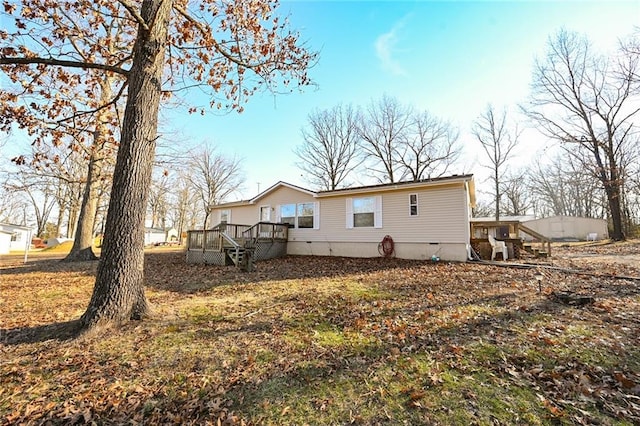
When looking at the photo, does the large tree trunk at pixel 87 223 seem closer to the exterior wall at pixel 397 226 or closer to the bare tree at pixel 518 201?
the exterior wall at pixel 397 226

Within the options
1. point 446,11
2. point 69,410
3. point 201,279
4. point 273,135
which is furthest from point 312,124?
point 69,410

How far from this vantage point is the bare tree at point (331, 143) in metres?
27.6

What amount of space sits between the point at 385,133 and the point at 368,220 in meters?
16.6

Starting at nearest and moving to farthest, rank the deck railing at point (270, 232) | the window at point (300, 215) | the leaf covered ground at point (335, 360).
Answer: the leaf covered ground at point (335, 360)
the deck railing at point (270, 232)
the window at point (300, 215)

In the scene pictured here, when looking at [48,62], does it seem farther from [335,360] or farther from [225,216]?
[225,216]

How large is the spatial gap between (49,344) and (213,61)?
642cm

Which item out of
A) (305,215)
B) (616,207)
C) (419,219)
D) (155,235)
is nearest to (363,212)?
(419,219)

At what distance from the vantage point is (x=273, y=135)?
668 inches

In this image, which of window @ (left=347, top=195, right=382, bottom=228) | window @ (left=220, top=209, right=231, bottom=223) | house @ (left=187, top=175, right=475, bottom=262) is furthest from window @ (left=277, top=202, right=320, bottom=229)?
window @ (left=220, top=209, right=231, bottom=223)

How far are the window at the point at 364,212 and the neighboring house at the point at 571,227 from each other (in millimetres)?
29733

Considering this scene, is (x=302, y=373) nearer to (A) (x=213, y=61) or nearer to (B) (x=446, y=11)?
(A) (x=213, y=61)

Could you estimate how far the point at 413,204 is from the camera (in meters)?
11.8

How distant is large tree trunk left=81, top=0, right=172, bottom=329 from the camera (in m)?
4.08

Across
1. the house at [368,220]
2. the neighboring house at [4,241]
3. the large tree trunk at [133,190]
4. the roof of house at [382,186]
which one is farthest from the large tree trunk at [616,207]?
the neighboring house at [4,241]
